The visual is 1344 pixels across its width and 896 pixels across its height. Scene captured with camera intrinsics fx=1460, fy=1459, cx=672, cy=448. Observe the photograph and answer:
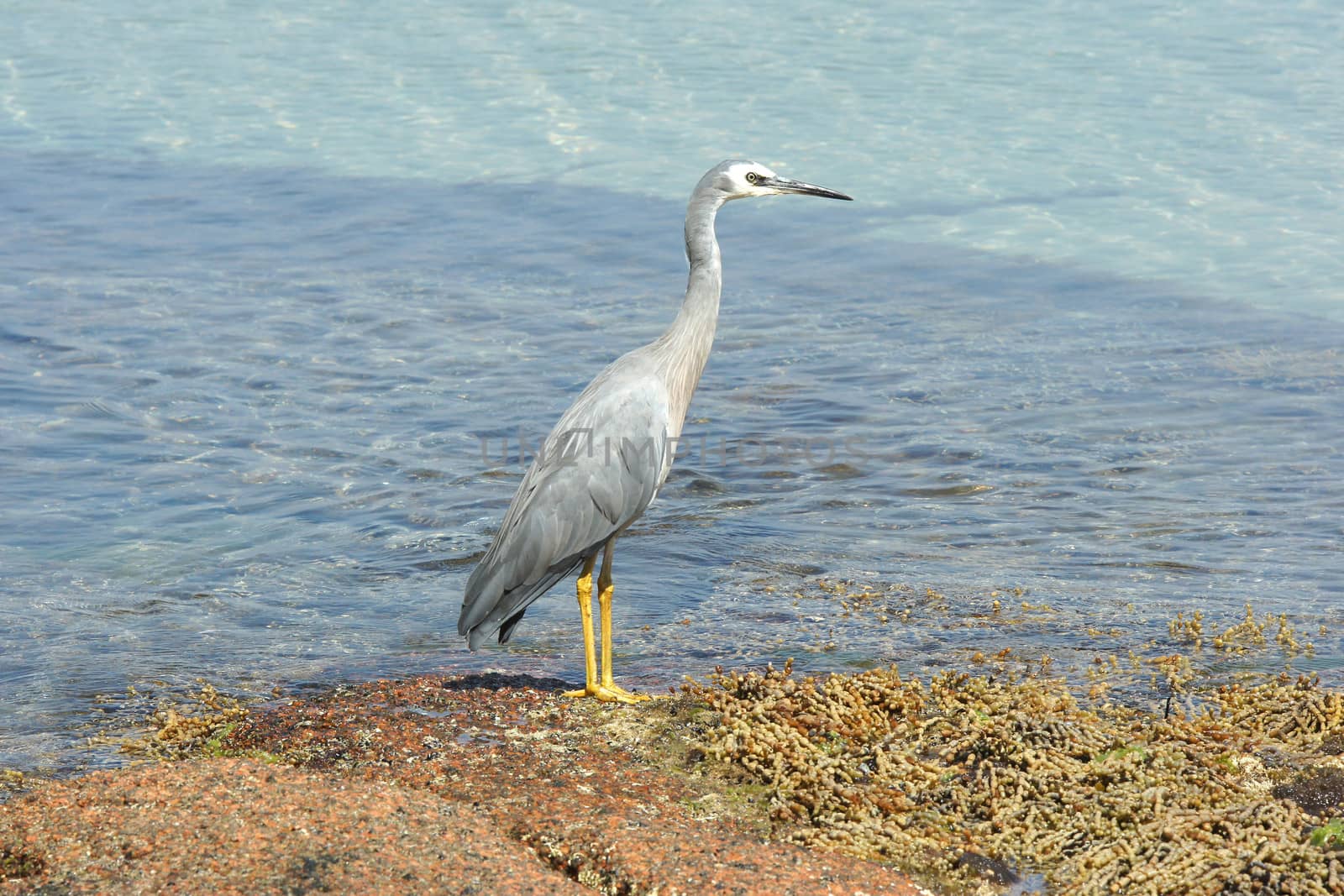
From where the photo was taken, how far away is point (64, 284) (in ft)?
40.9

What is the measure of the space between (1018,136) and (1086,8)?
7.68 metres

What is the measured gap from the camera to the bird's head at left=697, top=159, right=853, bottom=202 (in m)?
6.40

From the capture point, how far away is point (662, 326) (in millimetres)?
11867

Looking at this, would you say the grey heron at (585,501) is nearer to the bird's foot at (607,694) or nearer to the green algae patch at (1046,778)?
the bird's foot at (607,694)

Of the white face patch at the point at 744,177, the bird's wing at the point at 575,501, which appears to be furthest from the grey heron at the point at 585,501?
the white face patch at the point at 744,177

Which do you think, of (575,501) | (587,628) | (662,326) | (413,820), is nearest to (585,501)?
(575,501)

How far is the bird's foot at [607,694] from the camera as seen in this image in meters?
5.61

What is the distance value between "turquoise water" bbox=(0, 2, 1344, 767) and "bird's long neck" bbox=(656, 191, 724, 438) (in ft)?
3.92

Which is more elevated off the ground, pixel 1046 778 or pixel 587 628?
pixel 1046 778

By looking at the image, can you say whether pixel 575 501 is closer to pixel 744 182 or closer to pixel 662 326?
pixel 744 182

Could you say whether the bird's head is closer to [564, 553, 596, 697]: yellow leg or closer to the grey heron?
the grey heron

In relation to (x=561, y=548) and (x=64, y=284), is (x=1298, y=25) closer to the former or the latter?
(x=64, y=284)

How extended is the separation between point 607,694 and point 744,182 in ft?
7.74

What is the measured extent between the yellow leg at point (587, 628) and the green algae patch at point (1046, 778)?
423 mm
